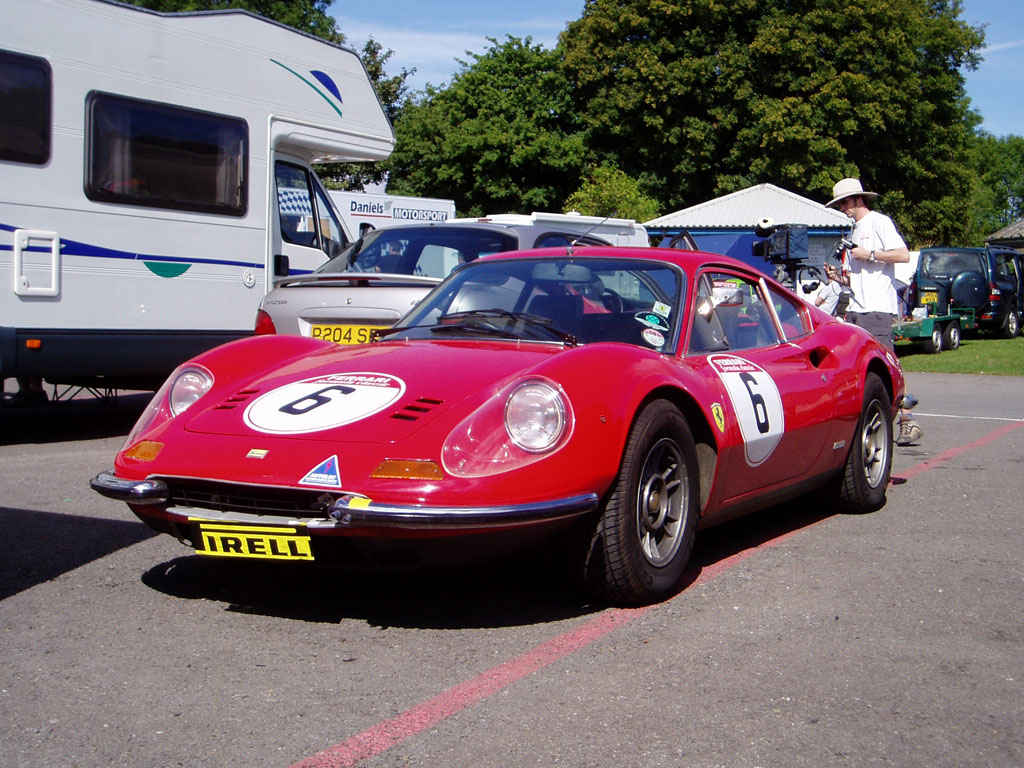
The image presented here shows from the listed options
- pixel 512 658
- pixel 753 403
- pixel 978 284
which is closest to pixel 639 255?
pixel 753 403

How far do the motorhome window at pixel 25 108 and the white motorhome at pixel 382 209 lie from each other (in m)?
15.3

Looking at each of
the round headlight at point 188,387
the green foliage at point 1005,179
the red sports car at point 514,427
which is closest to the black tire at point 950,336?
the red sports car at point 514,427

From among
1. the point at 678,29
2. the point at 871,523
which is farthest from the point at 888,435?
the point at 678,29

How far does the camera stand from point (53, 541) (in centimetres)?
478

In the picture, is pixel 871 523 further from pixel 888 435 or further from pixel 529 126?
pixel 529 126

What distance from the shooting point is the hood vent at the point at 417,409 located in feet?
11.6

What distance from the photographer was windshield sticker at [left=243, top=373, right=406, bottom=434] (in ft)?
11.8

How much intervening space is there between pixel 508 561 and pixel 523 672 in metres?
1.25

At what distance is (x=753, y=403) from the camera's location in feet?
14.6

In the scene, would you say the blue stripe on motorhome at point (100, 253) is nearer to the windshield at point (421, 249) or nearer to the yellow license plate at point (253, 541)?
the windshield at point (421, 249)

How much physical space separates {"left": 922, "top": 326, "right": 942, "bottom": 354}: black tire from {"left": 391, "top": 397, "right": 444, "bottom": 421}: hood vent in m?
19.0

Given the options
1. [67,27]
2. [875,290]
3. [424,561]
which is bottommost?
[424,561]

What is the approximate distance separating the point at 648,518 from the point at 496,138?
3566 cm

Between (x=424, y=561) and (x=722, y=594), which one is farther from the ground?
(x=424, y=561)
